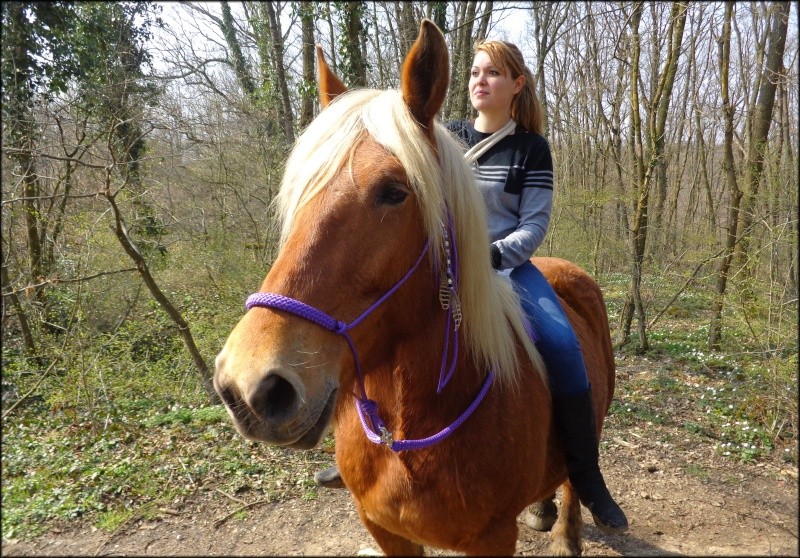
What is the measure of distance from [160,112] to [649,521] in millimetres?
5537

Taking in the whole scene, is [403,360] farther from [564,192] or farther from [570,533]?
[564,192]

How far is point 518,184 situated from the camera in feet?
7.63

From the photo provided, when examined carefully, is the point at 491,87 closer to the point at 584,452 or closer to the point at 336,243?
the point at 336,243

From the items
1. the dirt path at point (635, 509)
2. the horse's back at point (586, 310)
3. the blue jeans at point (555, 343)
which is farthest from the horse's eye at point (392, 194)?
the horse's back at point (586, 310)

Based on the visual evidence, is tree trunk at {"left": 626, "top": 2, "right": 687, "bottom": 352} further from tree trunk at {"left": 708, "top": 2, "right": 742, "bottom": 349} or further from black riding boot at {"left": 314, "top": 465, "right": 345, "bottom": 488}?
black riding boot at {"left": 314, "top": 465, "right": 345, "bottom": 488}

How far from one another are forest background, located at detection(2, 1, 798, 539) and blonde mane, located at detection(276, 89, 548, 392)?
672 millimetres

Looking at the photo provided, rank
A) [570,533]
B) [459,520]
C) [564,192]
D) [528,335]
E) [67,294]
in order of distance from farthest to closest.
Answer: [564,192]
[67,294]
[570,533]
[528,335]
[459,520]

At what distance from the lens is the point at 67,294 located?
4.86 m

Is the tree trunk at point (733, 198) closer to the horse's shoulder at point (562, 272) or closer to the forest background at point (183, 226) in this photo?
the forest background at point (183, 226)

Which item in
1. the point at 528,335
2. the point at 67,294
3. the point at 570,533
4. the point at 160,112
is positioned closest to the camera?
the point at 528,335

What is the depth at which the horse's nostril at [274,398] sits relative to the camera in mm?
1112

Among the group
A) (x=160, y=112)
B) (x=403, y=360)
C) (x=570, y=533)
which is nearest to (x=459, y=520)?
(x=403, y=360)

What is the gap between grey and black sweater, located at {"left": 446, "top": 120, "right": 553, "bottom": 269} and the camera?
2.23 m

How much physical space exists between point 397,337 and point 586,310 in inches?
89.0
